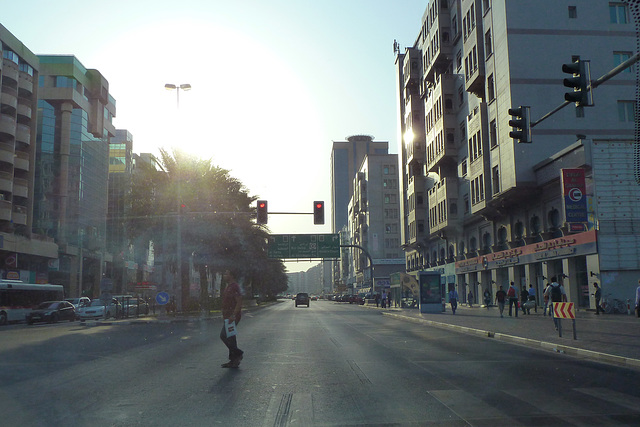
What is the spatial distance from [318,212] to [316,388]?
1822 centimetres

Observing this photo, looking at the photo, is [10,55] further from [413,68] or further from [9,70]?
[413,68]

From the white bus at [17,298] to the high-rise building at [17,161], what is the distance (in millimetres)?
10892

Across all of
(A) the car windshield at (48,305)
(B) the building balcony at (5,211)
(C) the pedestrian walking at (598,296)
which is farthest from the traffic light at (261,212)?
(B) the building balcony at (5,211)

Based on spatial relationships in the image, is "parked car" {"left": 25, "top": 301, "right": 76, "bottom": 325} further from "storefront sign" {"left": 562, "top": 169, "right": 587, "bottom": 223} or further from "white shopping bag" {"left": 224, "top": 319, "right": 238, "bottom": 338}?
"storefront sign" {"left": 562, "top": 169, "right": 587, "bottom": 223}

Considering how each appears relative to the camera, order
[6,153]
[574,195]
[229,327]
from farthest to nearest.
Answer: [6,153] < [574,195] < [229,327]

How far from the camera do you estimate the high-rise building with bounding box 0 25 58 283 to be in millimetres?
47781

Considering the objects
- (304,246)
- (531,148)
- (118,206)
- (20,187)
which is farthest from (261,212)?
(118,206)

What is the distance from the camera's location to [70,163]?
219 ft

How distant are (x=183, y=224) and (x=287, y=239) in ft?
55.0

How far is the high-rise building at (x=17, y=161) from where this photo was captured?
47.8 metres

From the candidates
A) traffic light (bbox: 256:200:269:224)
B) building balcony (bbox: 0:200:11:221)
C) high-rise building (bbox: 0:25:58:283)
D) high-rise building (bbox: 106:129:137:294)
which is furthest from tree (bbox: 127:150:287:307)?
high-rise building (bbox: 106:129:137:294)

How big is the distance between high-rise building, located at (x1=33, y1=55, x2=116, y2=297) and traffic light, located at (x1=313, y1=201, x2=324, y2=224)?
43.1 metres

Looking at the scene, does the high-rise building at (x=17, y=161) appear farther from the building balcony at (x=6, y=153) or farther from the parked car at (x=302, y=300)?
the parked car at (x=302, y=300)

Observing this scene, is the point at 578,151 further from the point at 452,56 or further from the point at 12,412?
the point at 12,412
